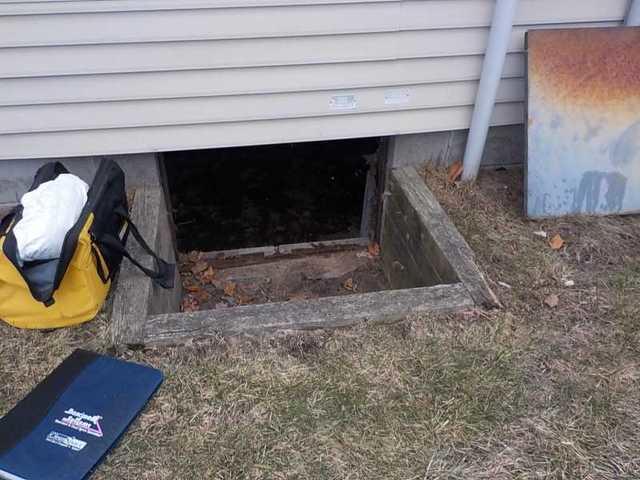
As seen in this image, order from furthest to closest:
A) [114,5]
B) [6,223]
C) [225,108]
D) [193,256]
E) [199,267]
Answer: [193,256]
[199,267]
[225,108]
[114,5]
[6,223]

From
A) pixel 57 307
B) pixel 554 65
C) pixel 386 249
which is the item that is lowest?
pixel 386 249

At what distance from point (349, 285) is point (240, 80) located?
157 centimetres

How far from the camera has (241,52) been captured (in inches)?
111

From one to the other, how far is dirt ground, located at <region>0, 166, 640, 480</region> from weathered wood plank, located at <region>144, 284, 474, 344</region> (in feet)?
0.18

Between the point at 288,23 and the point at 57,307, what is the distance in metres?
1.78

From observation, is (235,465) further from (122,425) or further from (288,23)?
(288,23)

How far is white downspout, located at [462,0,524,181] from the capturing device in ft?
9.24

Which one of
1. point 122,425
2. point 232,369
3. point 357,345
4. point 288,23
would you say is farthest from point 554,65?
point 122,425

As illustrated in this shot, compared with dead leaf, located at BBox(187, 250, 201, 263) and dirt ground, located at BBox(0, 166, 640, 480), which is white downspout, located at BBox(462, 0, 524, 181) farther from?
dead leaf, located at BBox(187, 250, 201, 263)

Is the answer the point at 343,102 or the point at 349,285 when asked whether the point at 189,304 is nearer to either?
the point at 349,285

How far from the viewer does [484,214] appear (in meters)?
3.10

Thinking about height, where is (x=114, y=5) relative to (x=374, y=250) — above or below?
above

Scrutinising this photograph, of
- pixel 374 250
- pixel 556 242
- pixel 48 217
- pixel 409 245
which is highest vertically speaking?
pixel 48 217

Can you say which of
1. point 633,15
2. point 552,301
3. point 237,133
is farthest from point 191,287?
point 633,15
